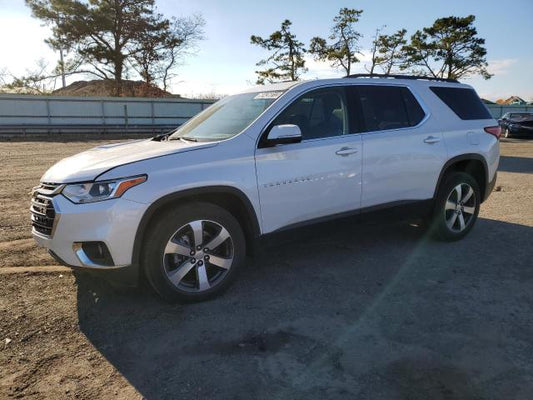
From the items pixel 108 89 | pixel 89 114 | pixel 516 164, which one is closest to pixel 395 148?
pixel 516 164

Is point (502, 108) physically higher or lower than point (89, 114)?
lower

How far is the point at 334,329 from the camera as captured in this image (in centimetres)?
338

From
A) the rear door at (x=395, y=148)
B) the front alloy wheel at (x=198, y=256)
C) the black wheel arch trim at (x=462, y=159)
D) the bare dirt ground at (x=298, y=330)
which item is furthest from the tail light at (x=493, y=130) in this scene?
the front alloy wheel at (x=198, y=256)

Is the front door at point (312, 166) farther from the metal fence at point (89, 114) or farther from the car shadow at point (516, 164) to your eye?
the metal fence at point (89, 114)

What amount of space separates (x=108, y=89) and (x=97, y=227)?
38.9 m

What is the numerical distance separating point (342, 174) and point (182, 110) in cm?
2720

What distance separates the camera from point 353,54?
34656 millimetres

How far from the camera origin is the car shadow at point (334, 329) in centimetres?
274

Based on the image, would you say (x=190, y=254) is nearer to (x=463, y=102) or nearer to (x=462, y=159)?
(x=462, y=159)

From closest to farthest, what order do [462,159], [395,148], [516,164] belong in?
[395,148], [462,159], [516,164]

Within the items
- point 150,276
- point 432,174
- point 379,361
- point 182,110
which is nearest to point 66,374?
point 150,276

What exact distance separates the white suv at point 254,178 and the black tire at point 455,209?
17 millimetres

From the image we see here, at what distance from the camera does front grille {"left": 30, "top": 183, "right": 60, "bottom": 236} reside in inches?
137

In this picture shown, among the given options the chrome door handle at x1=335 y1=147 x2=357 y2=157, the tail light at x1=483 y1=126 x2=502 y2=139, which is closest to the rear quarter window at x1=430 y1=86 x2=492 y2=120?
the tail light at x1=483 y1=126 x2=502 y2=139
